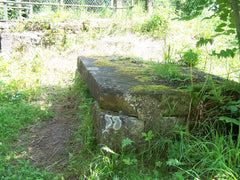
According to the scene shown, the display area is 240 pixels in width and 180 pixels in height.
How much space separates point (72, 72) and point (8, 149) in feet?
9.13

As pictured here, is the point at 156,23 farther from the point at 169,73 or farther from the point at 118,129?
the point at 118,129

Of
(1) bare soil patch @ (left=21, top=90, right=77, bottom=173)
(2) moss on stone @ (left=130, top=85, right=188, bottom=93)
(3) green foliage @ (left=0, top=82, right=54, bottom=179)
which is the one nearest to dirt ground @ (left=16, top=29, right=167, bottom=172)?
(1) bare soil patch @ (left=21, top=90, right=77, bottom=173)

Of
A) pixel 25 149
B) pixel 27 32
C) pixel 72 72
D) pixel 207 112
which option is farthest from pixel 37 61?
pixel 207 112

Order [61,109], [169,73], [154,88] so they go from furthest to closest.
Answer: [61,109]
[169,73]
[154,88]

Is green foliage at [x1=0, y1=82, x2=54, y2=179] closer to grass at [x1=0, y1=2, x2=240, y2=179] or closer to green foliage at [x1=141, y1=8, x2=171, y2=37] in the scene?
grass at [x1=0, y1=2, x2=240, y2=179]

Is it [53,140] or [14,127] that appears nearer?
[53,140]

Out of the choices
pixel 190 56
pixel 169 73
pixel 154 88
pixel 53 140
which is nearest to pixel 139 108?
pixel 154 88

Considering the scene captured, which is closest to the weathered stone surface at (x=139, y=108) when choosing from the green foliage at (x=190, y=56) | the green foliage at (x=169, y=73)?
the green foliage at (x=169, y=73)

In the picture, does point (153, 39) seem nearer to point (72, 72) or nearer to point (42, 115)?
point (72, 72)

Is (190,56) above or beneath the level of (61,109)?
above

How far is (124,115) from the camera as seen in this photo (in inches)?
82.1

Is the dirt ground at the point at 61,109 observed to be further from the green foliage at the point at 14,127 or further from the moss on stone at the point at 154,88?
the moss on stone at the point at 154,88

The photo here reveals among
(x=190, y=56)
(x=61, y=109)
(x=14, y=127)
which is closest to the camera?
(x=14, y=127)

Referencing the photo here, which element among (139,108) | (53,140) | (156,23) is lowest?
(53,140)
